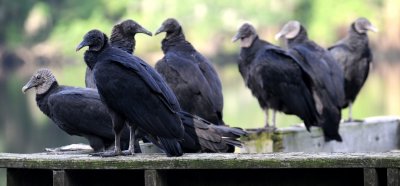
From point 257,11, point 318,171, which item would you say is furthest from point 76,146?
point 257,11

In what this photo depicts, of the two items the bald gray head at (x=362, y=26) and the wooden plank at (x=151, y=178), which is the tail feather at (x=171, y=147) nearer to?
the wooden plank at (x=151, y=178)

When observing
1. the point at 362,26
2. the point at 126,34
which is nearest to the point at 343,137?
the point at 362,26

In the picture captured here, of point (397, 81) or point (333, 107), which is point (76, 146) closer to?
point (333, 107)

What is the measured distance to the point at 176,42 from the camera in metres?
8.01

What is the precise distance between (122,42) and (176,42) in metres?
1.21

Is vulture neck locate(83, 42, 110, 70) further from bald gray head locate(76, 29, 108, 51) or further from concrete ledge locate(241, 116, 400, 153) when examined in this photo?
concrete ledge locate(241, 116, 400, 153)

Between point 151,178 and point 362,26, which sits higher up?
point 362,26

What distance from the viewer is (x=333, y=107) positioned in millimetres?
8961

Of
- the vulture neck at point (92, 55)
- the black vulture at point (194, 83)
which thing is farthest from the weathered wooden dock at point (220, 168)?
the black vulture at point (194, 83)

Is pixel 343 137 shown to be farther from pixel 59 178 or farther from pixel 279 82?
pixel 59 178

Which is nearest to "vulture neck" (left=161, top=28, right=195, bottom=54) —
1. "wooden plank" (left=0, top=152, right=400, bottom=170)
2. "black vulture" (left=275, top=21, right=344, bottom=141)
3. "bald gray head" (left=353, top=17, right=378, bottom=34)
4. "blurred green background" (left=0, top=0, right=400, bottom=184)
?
"black vulture" (left=275, top=21, right=344, bottom=141)

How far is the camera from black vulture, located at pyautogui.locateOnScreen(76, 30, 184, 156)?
5625 millimetres

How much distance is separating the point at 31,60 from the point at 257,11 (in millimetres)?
11563

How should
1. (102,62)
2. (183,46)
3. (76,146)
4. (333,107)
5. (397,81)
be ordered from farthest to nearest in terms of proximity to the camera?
(397,81)
(333,107)
(183,46)
(76,146)
(102,62)
